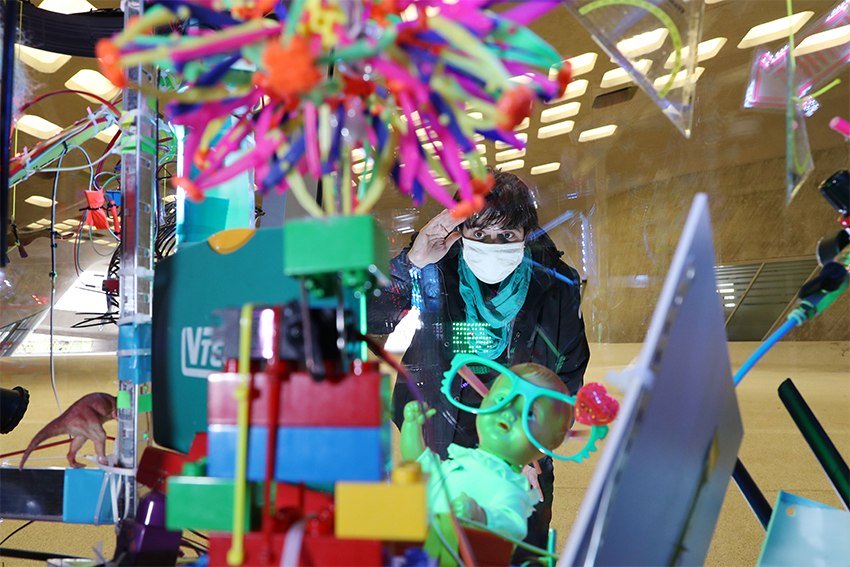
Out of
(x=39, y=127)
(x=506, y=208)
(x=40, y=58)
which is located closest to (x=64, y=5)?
(x=39, y=127)

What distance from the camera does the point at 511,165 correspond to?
130 cm

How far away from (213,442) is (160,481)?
0.23 meters

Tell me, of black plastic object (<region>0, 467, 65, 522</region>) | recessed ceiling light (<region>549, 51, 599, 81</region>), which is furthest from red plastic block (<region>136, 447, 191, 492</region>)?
recessed ceiling light (<region>549, 51, 599, 81</region>)

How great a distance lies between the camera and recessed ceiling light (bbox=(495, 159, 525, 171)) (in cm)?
129

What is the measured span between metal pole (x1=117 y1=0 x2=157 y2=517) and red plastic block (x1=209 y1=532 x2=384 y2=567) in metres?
0.28

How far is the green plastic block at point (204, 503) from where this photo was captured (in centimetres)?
32

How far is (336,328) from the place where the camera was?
326mm

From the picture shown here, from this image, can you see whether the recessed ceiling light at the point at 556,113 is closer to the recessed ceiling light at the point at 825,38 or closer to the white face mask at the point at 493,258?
the white face mask at the point at 493,258

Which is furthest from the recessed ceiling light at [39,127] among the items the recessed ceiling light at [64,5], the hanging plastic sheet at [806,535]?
the hanging plastic sheet at [806,535]

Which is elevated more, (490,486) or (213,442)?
(213,442)

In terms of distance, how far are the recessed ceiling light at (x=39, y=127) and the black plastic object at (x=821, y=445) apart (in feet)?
3.57

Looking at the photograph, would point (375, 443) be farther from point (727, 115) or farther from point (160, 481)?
point (727, 115)

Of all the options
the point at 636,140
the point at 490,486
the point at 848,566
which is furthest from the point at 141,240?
the point at 636,140

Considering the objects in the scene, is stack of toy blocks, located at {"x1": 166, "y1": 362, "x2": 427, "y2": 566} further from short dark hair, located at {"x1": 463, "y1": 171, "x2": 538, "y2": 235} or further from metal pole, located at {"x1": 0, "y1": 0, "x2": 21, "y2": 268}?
short dark hair, located at {"x1": 463, "y1": 171, "x2": 538, "y2": 235}
